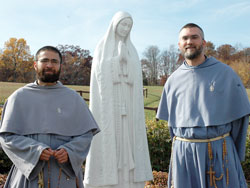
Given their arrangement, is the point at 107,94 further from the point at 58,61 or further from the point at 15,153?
the point at 15,153

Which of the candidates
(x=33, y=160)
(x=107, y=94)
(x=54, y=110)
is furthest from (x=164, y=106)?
(x=33, y=160)

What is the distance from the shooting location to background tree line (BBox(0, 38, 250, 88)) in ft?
138

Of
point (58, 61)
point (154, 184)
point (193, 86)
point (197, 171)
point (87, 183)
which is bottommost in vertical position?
point (154, 184)

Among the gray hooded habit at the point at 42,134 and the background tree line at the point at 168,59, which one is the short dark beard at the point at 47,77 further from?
the background tree line at the point at 168,59

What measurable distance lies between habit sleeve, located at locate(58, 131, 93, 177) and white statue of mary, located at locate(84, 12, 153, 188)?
5.14ft

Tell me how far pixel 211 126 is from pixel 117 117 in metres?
1.83

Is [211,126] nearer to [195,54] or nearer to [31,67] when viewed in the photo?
[195,54]

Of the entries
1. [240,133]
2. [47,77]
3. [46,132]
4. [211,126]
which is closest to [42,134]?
[46,132]

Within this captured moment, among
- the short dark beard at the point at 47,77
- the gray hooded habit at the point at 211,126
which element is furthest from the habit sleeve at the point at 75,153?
the gray hooded habit at the point at 211,126

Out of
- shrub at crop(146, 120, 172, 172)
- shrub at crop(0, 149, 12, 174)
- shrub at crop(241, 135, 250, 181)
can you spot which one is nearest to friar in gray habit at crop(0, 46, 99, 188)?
shrub at crop(146, 120, 172, 172)

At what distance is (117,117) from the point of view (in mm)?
4609

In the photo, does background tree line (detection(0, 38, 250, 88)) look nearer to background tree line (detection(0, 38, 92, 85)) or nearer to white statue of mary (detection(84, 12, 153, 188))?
background tree line (detection(0, 38, 92, 85))

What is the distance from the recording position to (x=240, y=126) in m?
3.27

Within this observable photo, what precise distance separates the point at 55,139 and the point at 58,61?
0.84 meters
